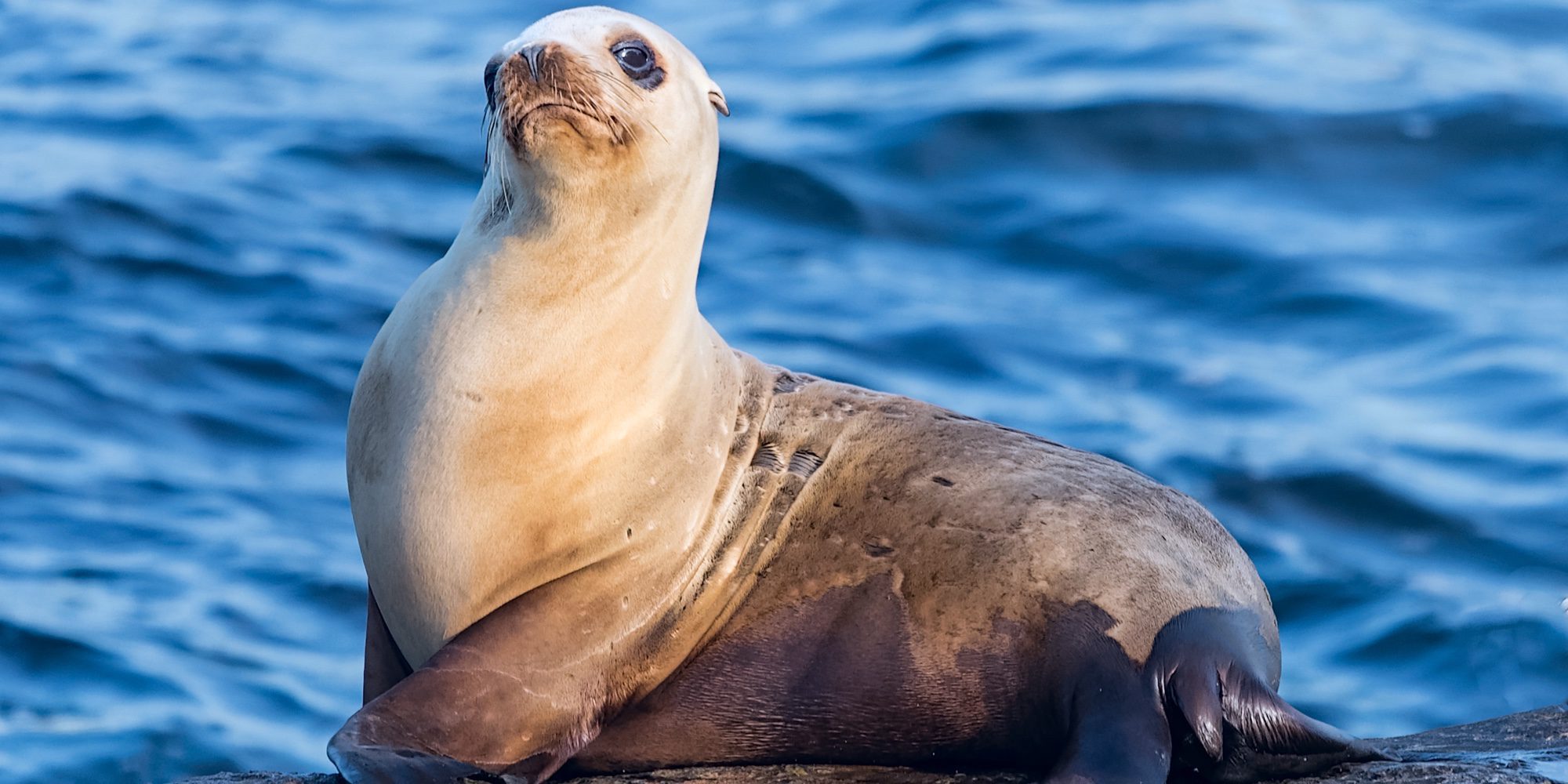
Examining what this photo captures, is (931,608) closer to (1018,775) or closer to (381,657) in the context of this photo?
(1018,775)

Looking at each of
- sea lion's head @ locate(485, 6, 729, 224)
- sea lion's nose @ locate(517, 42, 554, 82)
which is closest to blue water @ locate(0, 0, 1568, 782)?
sea lion's head @ locate(485, 6, 729, 224)

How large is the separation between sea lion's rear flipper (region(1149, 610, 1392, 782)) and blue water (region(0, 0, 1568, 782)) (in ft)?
15.9

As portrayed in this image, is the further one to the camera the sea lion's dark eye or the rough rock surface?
the sea lion's dark eye

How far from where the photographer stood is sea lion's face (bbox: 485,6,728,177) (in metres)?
5.68

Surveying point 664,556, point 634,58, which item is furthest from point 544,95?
point 664,556

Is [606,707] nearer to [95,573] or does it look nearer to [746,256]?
[95,573]

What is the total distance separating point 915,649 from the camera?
18.9 feet

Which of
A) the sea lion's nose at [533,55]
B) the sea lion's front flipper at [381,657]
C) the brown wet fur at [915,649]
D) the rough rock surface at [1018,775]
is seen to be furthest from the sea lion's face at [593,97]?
the rough rock surface at [1018,775]

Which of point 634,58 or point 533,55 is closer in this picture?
point 533,55

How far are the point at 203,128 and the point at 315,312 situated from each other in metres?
5.18

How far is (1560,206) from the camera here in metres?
Answer: 16.6

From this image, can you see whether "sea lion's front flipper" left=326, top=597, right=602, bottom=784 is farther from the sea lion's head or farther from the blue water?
the blue water

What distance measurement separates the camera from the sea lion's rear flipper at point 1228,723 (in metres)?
5.52

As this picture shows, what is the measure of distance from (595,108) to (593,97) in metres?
0.03
